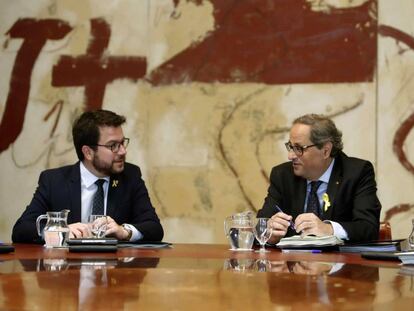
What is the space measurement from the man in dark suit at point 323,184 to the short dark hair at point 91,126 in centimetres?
92

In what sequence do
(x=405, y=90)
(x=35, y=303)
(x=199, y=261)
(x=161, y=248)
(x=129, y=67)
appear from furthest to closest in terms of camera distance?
(x=129, y=67), (x=405, y=90), (x=161, y=248), (x=199, y=261), (x=35, y=303)

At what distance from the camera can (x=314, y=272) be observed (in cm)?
233

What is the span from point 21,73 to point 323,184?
9.12 ft

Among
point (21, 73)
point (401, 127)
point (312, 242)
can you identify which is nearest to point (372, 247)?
point (312, 242)

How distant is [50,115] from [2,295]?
13.9ft

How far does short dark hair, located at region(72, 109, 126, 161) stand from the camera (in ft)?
14.3

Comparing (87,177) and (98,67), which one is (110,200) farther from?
(98,67)

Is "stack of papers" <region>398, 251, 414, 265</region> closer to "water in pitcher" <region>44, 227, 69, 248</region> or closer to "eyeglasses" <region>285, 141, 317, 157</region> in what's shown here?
"water in pitcher" <region>44, 227, 69, 248</region>

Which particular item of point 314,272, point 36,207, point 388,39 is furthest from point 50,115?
point 314,272

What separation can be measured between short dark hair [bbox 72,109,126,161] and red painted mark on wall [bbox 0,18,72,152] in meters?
1.68

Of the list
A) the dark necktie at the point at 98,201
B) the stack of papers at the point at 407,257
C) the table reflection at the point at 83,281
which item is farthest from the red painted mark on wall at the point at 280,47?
the table reflection at the point at 83,281

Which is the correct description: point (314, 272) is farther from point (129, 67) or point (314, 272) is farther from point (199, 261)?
point (129, 67)

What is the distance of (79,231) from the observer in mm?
3406

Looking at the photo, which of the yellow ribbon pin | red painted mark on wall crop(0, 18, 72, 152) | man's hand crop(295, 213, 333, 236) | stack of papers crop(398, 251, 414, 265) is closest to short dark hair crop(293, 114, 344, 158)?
the yellow ribbon pin
